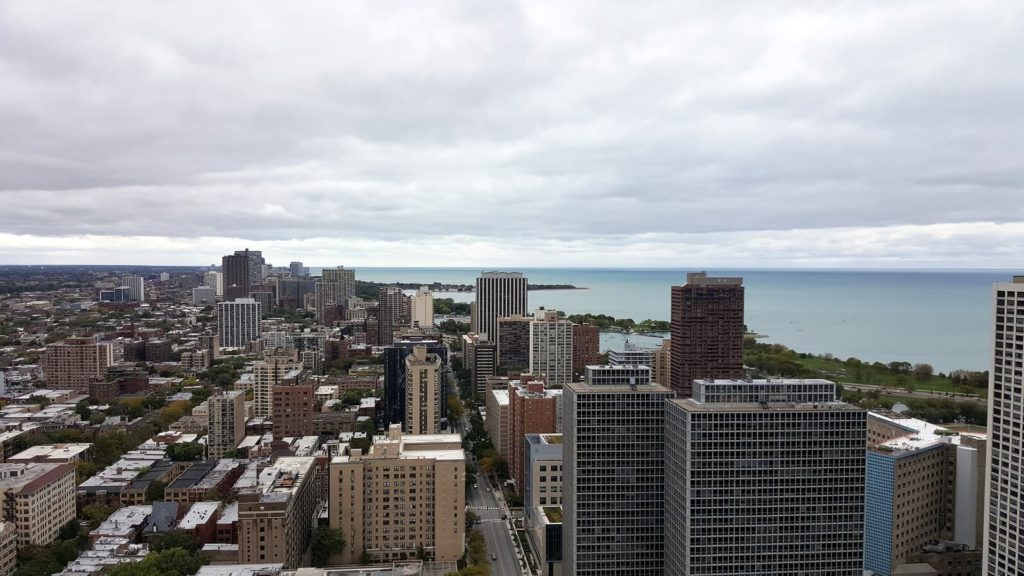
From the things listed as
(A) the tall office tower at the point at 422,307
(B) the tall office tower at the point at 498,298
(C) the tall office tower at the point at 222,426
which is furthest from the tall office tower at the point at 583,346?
(A) the tall office tower at the point at 422,307

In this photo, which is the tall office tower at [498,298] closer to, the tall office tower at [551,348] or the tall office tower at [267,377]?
the tall office tower at [551,348]

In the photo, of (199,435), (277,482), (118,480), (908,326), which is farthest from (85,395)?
(908,326)

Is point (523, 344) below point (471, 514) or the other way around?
the other way around

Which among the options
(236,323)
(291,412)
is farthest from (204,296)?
(291,412)

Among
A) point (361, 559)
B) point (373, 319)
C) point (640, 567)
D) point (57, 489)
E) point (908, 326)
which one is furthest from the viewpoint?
point (908, 326)

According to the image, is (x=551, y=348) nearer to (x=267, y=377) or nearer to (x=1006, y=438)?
(x=267, y=377)

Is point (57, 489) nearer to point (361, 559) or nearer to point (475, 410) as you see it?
point (361, 559)
